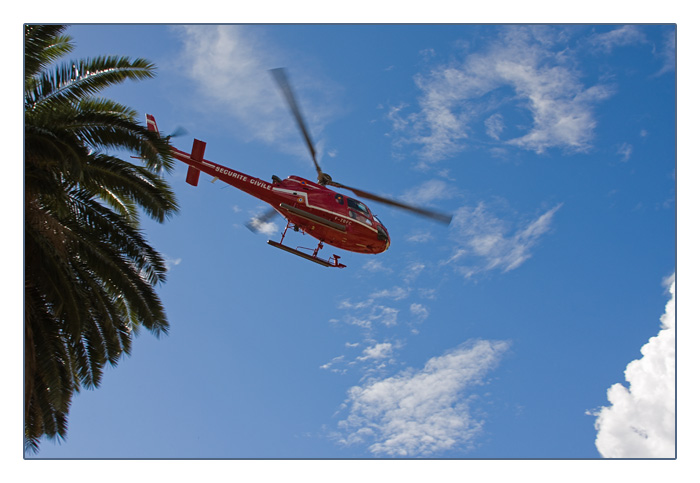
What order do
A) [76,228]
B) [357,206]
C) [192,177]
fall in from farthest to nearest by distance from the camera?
1. [357,206]
2. [192,177]
3. [76,228]

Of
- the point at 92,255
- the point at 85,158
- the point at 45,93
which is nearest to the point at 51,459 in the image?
the point at 92,255

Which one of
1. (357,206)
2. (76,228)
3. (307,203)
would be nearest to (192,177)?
(307,203)

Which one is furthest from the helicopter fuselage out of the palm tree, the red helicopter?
the palm tree

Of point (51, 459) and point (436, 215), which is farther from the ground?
point (436, 215)

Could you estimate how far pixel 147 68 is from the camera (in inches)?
587

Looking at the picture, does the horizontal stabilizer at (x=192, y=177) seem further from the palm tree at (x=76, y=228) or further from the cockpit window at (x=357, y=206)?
the palm tree at (x=76, y=228)

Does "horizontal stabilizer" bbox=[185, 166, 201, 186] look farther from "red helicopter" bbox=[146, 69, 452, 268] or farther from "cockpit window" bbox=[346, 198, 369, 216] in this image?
"cockpit window" bbox=[346, 198, 369, 216]

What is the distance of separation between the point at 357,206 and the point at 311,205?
163cm

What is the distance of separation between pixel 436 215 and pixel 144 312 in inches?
374

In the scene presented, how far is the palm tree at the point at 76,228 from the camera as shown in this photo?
12898mm

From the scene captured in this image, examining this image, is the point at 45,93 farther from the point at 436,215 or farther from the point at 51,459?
the point at 436,215

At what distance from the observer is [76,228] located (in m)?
14.1

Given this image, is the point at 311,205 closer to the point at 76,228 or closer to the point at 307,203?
the point at 307,203

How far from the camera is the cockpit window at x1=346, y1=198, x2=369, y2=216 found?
72.3 feet
